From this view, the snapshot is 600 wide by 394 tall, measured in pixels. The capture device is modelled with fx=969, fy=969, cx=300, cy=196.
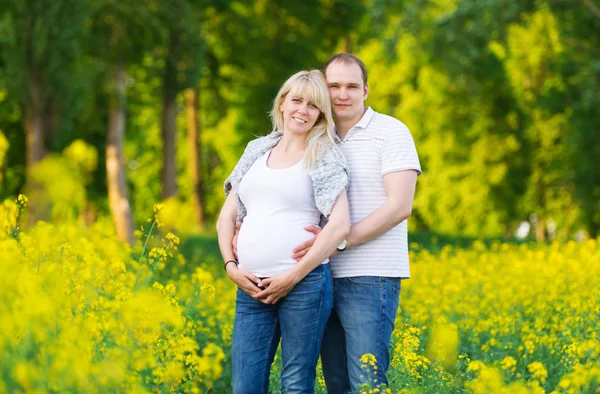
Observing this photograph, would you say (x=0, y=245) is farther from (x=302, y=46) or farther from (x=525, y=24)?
(x=302, y=46)

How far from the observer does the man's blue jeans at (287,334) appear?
4.21 m

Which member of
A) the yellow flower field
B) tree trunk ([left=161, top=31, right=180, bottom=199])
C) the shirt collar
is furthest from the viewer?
tree trunk ([left=161, top=31, right=180, bottom=199])

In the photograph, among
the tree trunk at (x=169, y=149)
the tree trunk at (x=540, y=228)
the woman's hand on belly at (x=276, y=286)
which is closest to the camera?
the woman's hand on belly at (x=276, y=286)

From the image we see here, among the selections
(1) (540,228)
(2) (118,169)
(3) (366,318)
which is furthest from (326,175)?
(1) (540,228)

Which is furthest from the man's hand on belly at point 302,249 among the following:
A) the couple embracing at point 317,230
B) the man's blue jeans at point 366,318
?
the man's blue jeans at point 366,318

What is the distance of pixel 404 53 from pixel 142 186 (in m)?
10.2

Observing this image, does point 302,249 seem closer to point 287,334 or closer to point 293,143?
point 287,334

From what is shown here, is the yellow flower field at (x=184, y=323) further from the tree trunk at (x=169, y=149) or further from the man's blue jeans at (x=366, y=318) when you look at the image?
the tree trunk at (x=169, y=149)

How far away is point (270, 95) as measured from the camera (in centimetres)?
2178

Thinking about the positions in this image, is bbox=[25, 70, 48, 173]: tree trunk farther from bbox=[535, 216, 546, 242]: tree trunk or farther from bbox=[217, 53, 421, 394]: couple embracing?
bbox=[535, 216, 546, 242]: tree trunk

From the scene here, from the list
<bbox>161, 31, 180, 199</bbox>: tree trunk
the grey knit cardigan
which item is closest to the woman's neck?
the grey knit cardigan

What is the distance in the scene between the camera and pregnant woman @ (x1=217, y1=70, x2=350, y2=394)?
4.19 meters

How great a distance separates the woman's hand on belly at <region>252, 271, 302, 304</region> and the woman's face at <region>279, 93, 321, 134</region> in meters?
0.66

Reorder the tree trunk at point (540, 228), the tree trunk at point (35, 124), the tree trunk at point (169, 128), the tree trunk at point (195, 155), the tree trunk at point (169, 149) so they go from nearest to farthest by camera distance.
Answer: the tree trunk at point (35, 124) → the tree trunk at point (169, 128) → the tree trunk at point (169, 149) → the tree trunk at point (195, 155) → the tree trunk at point (540, 228)
